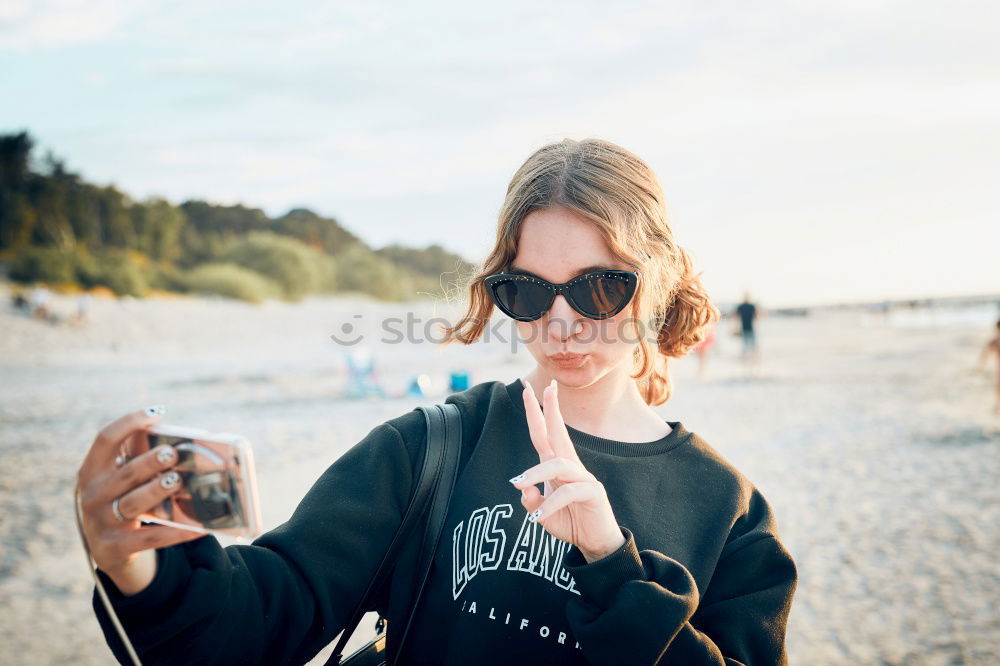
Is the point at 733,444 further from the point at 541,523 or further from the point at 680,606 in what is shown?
the point at 541,523

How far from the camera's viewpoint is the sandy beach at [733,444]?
4.39m

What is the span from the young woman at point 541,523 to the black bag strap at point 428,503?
0.09 feet

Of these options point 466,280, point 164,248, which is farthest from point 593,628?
point 164,248

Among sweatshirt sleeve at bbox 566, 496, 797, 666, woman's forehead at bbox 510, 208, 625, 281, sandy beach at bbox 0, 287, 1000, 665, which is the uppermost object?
woman's forehead at bbox 510, 208, 625, 281

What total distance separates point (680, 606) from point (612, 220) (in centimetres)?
93

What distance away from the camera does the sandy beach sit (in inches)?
173

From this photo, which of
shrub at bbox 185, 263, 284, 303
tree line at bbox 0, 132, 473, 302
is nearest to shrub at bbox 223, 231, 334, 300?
tree line at bbox 0, 132, 473, 302

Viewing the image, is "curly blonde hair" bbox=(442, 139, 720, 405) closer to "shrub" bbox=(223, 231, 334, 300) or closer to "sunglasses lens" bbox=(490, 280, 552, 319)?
"sunglasses lens" bbox=(490, 280, 552, 319)

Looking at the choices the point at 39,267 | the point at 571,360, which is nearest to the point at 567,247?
the point at 571,360

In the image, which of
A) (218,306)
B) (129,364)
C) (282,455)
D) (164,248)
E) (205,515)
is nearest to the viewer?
(205,515)

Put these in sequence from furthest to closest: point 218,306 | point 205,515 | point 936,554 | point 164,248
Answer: point 164,248 < point 218,306 < point 936,554 < point 205,515

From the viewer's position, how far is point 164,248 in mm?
36219

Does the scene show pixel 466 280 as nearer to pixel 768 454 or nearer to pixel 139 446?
pixel 139 446

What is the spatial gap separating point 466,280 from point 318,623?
44.2 inches
